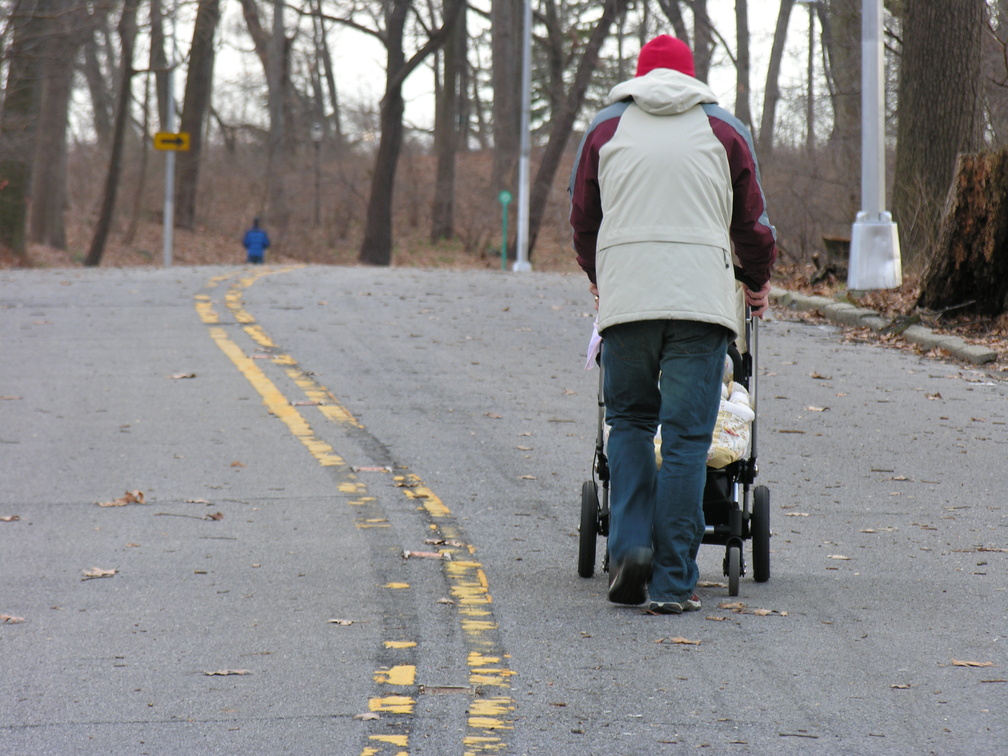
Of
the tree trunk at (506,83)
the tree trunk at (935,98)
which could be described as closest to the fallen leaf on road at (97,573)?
the tree trunk at (935,98)

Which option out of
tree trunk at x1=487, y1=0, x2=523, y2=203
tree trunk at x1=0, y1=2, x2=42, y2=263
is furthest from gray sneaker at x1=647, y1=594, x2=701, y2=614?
tree trunk at x1=487, y1=0, x2=523, y2=203

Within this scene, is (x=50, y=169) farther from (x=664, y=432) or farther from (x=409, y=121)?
(x=664, y=432)

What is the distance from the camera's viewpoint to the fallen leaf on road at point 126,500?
6934 mm

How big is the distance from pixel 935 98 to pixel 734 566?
12.6m

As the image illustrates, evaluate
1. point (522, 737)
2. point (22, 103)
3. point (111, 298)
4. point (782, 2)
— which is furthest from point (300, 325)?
point (782, 2)

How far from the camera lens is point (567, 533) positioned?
6.31 m

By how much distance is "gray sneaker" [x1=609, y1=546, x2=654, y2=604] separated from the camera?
4840 millimetres

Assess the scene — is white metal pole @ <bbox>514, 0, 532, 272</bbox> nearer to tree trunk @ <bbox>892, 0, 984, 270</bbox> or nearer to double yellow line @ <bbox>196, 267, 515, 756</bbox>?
tree trunk @ <bbox>892, 0, 984, 270</bbox>

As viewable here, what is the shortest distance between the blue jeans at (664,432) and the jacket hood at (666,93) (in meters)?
0.79

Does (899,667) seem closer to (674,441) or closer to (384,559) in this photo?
(674,441)

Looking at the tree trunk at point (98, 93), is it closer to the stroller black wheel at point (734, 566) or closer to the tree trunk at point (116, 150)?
the tree trunk at point (116, 150)

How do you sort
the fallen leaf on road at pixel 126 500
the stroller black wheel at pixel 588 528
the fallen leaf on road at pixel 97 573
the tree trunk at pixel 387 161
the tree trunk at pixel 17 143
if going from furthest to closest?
the tree trunk at pixel 387 161, the tree trunk at pixel 17 143, the fallen leaf on road at pixel 126 500, the fallen leaf on road at pixel 97 573, the stroller black wheel at pixel 588 528

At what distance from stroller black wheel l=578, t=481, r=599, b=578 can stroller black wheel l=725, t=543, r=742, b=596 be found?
1.84 ft

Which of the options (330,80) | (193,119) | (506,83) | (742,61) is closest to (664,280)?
(742,61)
